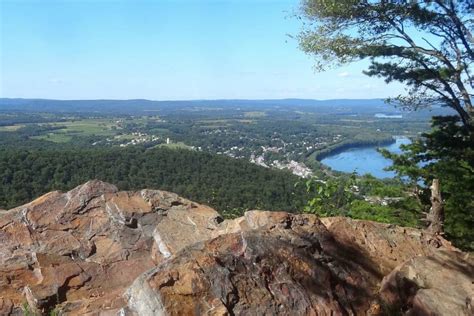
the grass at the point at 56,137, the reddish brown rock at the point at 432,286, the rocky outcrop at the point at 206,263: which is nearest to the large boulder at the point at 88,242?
the rocky outcrop at the point at 206,263

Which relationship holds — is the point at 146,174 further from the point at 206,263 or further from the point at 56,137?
the point at 56,137

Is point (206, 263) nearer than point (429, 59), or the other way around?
point (206, 263)

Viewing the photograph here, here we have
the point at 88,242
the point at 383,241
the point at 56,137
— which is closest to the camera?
the point at 383,241

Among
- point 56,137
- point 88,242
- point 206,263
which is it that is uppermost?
point 206,263

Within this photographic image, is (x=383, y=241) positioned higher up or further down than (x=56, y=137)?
higher up

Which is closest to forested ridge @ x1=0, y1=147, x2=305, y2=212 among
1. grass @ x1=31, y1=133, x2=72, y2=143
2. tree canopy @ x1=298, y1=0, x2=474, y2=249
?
tree canopy @ x1=298, y1=0, x2=474, y2=249

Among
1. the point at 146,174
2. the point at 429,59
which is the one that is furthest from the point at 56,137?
the point at 429,59

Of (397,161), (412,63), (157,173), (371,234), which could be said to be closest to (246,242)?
(371,234)

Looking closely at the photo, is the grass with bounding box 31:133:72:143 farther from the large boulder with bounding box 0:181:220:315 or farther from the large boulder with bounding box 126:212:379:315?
the large boulder with bounding box 126:212:379:315
